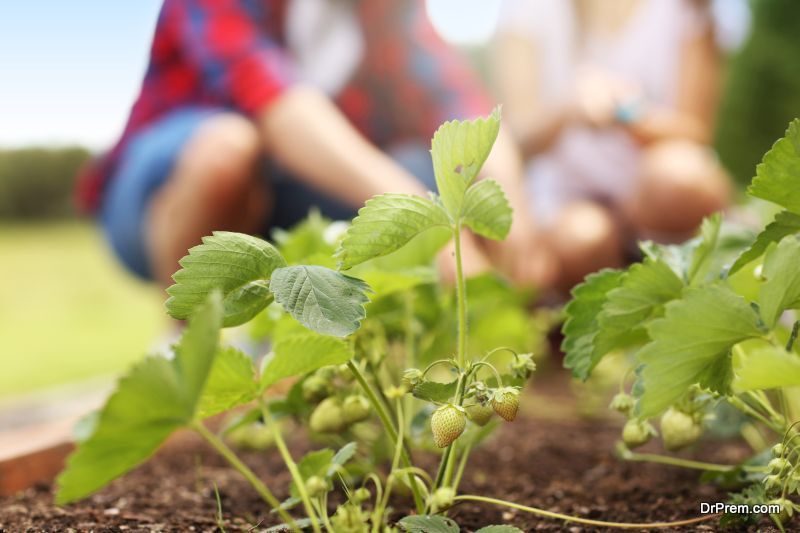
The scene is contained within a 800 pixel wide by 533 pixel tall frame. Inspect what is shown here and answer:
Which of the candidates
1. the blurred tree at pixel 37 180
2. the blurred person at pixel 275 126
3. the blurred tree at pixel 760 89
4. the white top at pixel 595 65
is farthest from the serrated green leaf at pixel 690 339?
the blurred tree at pixel 37 180

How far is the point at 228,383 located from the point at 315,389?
0.11 m

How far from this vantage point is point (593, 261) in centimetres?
186

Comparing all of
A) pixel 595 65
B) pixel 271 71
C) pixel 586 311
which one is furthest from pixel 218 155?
pixel 595 65

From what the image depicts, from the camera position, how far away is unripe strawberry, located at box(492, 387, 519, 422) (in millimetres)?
427

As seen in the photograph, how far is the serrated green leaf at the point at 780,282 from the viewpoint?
1.36ft

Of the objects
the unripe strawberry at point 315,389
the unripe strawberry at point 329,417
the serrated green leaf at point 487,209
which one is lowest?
the unripe strawberry at point 329,417

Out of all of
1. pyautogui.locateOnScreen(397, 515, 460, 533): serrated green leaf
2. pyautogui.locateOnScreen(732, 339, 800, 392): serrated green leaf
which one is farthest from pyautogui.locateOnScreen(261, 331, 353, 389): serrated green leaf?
pyautogui.locateOnScreen(732, 339, 800, 392): serrated green leaf

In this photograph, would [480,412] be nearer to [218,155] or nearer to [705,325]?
[705,325]

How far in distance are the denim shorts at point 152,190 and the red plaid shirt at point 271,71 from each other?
0.20ft

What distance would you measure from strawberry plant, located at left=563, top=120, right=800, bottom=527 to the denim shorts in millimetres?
1015

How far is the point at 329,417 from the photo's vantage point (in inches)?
21.1

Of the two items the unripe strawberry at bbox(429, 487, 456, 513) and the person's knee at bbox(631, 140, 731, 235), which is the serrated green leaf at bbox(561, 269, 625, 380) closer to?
the unripe strawberry at bbox(429, 487, 456, 513)

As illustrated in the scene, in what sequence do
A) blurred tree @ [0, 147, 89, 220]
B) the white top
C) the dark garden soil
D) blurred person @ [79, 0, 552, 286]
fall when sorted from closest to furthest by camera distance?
the dark garden soil < blurred person @ [79, 0, 552, 286] < the white top < blurred tree @ [0, 147, 89, 220]

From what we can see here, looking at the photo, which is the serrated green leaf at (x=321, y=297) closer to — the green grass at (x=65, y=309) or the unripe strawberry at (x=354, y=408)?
the unripe strawberry at (x=354, y=408)
